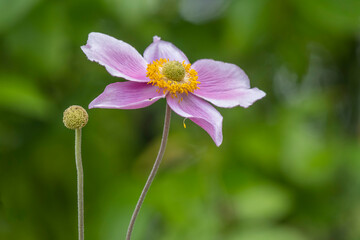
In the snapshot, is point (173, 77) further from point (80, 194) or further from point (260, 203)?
point (260, 203)

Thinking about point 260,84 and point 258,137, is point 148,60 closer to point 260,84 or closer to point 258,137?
point 258,137

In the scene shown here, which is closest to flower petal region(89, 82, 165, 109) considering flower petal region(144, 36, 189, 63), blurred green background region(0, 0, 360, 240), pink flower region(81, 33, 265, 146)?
pink flower region(81, 33, 265, 146)

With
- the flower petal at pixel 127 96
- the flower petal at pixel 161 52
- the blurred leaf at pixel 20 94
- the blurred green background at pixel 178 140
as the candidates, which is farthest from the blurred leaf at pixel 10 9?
the flower petal at pixel 127 96

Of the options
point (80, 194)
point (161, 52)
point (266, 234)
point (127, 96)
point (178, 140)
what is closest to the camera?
point (80, 194)

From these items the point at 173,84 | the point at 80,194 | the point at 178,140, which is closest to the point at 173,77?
the point at 173,84

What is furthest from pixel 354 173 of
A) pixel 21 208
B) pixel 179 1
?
pixel 21 208

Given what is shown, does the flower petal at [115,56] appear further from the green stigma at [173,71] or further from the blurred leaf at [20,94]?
the blurred leaf at [20,94]
